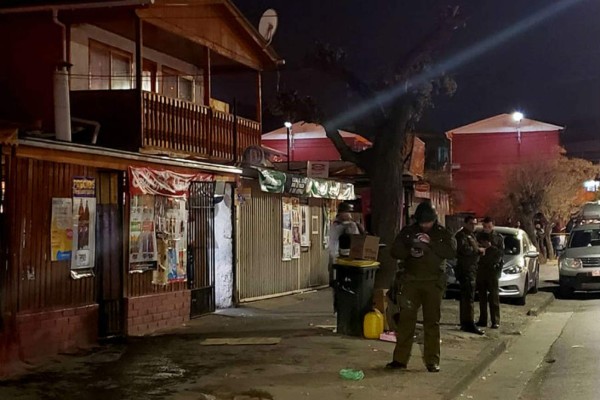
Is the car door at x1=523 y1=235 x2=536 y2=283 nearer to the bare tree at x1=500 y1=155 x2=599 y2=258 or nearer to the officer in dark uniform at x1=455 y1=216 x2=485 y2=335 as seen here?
the officer in dark uniform at x1=455 y1=216 x2=485 y2=335

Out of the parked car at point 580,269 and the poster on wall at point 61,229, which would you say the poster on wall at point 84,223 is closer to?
the poster on wall at point 61,229

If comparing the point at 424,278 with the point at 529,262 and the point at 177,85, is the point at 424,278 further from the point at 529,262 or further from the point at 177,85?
the point at 177,85

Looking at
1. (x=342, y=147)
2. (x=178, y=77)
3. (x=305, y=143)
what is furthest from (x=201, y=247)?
(x=305, y=143)

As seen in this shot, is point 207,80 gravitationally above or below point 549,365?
above

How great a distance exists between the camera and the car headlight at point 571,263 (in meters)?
18.4

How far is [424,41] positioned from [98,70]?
616 cm

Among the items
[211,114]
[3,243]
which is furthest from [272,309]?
[3,243]

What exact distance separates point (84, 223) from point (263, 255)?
636 centimetres

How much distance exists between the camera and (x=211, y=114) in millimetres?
16062

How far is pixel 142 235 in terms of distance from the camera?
1169 centimetres

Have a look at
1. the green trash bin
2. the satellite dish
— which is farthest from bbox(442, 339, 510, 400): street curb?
the satellite dish

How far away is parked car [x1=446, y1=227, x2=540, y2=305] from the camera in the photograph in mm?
16438

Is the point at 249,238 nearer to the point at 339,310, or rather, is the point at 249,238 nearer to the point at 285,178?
the point at 285,178

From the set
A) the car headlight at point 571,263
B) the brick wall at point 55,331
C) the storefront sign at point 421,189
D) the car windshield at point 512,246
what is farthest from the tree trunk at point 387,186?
the storefront sign at point 421,189
